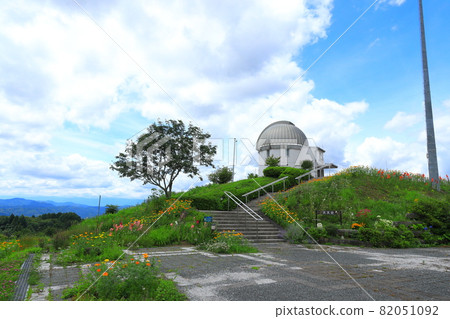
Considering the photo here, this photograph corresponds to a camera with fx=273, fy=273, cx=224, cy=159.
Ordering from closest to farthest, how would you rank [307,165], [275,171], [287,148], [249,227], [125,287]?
1. [125,287]
2. [249,227]
3. [275,171]
4. [307,165]
5. [287,148]

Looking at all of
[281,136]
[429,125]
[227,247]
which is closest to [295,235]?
[227,247]

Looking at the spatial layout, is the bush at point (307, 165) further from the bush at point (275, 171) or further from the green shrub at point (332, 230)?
the green shrub at point (332, 230)

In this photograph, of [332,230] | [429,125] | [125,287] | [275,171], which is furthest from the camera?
[275,171]

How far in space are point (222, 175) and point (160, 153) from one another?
34.7 feet

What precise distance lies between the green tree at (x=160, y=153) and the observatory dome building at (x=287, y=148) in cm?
1686

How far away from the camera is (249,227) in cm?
1109

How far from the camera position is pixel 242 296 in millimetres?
3463

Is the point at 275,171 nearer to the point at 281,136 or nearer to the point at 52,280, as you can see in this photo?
the point at 281,136

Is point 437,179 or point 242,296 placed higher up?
point 437,179

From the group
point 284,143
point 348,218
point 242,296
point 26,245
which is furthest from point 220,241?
point 284,143

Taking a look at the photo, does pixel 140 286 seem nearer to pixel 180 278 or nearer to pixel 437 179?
pixel 180 278

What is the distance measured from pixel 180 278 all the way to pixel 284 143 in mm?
28192

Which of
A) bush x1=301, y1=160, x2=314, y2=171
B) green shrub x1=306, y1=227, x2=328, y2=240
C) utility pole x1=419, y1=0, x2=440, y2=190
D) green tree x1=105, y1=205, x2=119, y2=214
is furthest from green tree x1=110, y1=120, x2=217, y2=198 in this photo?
bush x1=301, y1=160, x2=314, y2=171

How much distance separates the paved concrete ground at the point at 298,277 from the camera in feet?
11.7
